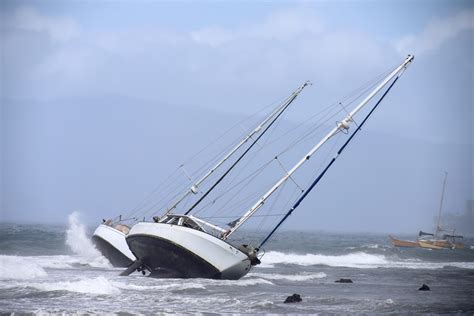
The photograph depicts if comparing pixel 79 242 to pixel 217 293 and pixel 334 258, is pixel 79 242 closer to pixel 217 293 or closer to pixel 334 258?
pixel 334 258

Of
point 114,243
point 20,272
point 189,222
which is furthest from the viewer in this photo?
point 114,243

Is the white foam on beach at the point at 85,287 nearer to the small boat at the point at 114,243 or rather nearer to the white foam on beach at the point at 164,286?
the white foam on beach at the point at 164,286

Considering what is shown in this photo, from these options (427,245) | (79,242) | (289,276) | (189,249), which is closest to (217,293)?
(189,249)

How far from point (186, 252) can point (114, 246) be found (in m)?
13.2

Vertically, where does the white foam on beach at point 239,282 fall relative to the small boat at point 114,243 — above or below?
below

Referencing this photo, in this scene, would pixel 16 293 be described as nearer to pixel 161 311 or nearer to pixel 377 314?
pixel 161 311

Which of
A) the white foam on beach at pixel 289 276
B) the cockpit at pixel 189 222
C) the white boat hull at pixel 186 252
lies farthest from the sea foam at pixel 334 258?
the cockpit at pixel 189 222

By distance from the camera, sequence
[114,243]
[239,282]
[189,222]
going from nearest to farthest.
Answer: [189,222] < [239,282] < [114,243]

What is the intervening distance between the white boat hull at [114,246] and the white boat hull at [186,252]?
28.8 ft

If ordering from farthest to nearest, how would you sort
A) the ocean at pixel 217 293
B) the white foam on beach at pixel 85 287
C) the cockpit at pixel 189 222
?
the cockpit at pixel 189 222
the white foam on beach at pixel 85 287
the ocean at pixel 217 293

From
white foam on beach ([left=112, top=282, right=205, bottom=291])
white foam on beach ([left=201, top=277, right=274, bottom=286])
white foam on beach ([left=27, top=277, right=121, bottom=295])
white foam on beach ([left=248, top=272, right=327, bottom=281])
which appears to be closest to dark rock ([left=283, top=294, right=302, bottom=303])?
white foam on beach ([left=112, top=282, right=205, bottom=291])

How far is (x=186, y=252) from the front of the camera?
33969mm

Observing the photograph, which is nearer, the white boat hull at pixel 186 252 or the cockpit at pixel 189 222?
the white boat hull at pixel 186 252

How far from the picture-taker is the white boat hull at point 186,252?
3362 centimetres
